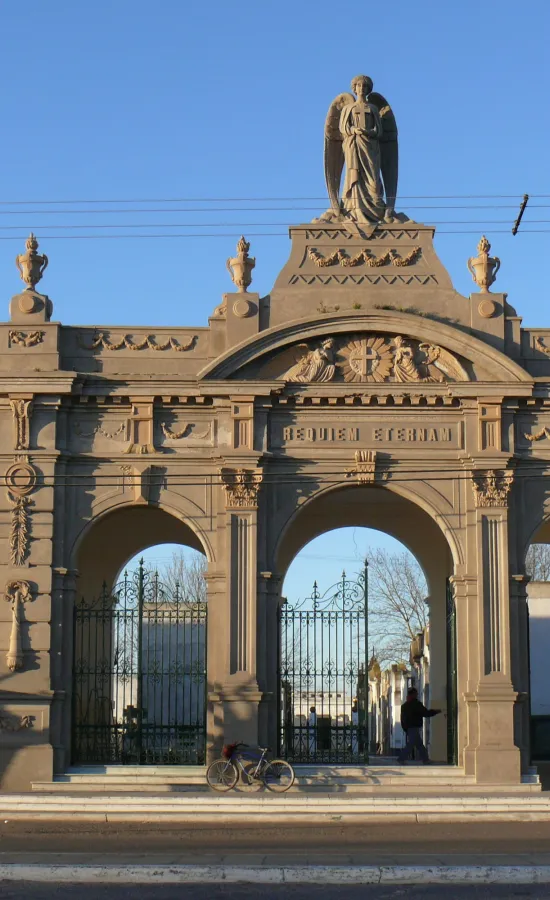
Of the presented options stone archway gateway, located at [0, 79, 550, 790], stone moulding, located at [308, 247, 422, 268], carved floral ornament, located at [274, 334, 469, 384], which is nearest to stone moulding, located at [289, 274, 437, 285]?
stone archway gateway, located at [0, 79, 550, 790]

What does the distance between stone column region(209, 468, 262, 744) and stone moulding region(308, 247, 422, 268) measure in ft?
15.4

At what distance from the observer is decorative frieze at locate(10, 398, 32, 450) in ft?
96.2

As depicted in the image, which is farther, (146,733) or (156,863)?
(146,733)

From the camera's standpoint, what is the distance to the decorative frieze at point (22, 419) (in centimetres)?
2931

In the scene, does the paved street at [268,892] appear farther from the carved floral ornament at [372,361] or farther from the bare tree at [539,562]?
the bare tree at [539,562]

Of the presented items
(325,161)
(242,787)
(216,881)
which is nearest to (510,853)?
(216,881)

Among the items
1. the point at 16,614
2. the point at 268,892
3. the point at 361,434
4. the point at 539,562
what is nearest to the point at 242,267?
the point at 361,434

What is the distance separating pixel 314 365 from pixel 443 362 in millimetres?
2629

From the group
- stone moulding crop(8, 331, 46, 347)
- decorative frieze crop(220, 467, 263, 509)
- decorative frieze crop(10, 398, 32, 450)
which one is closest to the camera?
decorative frieze crop(220, 467, 263, 509)

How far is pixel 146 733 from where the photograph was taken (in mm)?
29875

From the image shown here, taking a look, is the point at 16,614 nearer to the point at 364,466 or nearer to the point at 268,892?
the point at 364,466

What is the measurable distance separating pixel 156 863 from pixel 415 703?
43.6ft

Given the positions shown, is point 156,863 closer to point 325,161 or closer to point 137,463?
point 137,463

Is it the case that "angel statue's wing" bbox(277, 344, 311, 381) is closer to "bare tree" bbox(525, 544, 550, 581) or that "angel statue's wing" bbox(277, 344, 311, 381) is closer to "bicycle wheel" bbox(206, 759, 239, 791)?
"bicycle wheel" bbox(206, 759, 239, 791)
